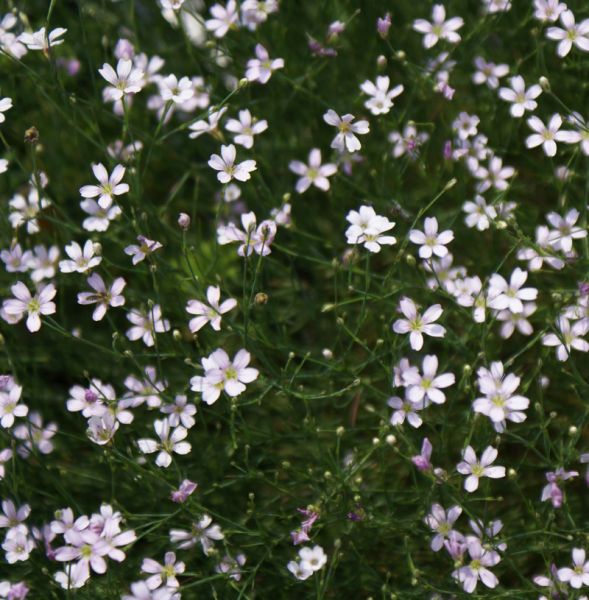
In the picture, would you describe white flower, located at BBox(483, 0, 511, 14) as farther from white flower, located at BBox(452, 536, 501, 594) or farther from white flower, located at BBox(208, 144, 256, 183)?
white flower, located at BBox(452, 536, 501, 594)

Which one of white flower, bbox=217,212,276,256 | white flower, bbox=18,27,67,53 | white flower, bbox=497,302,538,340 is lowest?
white flower, bbox=217,212,276,256

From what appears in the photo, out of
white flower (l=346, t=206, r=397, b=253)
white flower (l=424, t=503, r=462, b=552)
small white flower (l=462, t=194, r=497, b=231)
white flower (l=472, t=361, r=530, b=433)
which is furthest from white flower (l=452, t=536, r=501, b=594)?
small white flower (l=462, t=194, r=497, b=231)

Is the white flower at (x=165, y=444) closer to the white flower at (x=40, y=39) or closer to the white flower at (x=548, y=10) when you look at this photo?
the white flower at (x=40, y=39)

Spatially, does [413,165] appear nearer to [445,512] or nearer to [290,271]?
[290,271]

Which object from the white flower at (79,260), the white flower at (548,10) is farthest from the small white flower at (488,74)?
the white flower at (79,260)

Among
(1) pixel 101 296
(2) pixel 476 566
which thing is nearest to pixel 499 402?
(2) pixel 476 566

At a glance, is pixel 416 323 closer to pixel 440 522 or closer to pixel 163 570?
pixel 440 522
